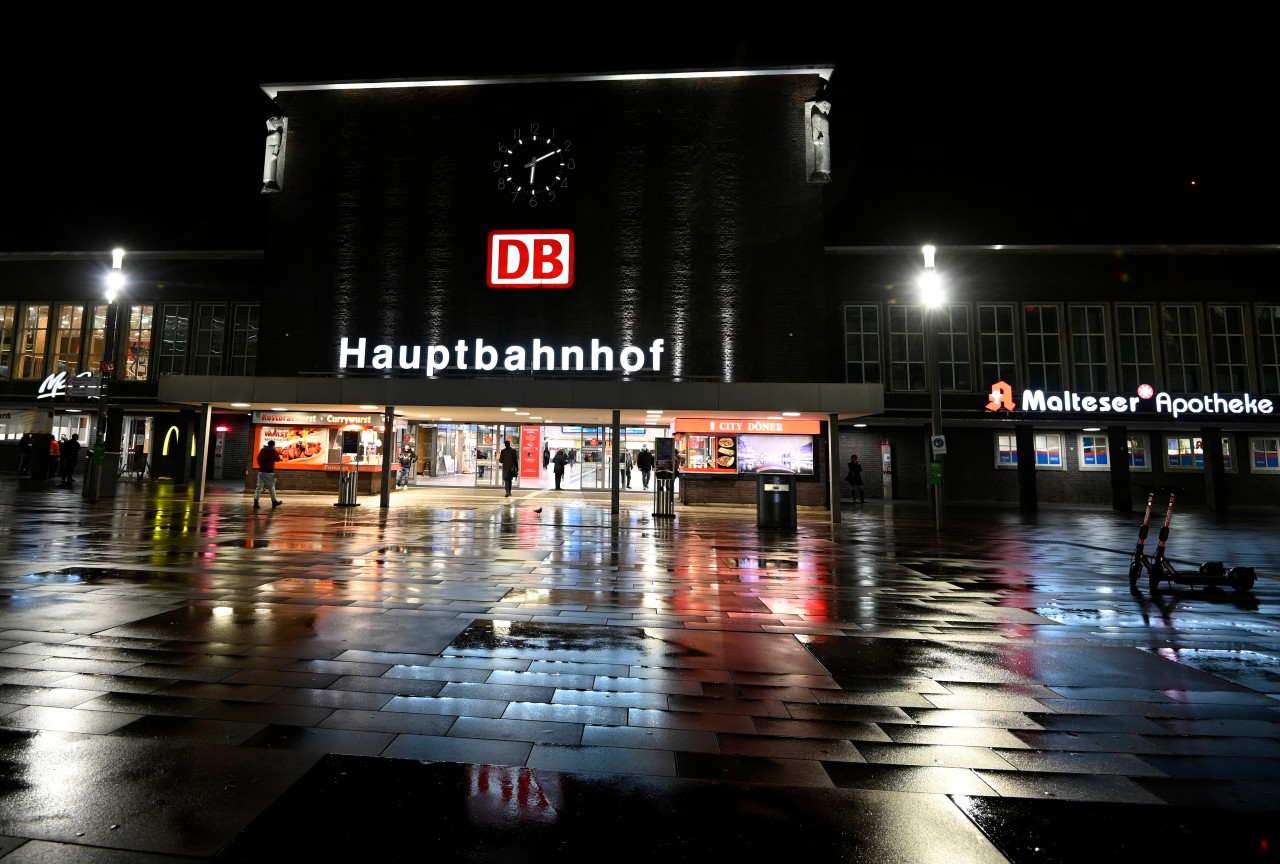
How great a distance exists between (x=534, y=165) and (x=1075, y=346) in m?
25.2

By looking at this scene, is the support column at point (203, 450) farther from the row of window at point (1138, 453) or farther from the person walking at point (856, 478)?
the row of window at point (1138, 453)

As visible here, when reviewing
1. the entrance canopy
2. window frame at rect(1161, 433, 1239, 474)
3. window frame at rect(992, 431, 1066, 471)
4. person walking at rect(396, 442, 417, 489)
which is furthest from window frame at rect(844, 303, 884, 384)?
person walking at rect(396, 442, 417, 489)

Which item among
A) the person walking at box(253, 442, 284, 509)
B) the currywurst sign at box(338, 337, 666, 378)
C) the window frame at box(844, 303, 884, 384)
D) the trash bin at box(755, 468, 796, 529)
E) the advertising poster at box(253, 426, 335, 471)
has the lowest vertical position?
the trash bin at box(755, 468, 796, 529)

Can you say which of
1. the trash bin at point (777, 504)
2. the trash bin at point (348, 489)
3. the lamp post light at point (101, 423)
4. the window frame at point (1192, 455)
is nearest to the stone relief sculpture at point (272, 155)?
the lamp post light at point (101, 423)

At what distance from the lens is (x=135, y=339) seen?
31.0 m

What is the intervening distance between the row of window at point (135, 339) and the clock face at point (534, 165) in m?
14.8

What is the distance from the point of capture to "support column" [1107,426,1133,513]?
2438 cm

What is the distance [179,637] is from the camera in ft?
17.3

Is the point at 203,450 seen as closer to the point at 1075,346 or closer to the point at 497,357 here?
the point at 497,357

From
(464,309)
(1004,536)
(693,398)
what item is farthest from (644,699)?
(464,309)

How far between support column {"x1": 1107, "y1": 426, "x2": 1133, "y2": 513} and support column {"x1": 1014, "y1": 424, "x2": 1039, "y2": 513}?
9.92 ft

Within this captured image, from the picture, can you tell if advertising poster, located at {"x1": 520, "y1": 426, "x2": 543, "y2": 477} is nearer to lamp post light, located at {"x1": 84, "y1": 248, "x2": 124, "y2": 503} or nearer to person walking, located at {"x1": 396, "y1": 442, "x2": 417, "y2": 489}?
person walking, located at {"x1": 396, "y1": 442, "x2": 417, "y2": 489}

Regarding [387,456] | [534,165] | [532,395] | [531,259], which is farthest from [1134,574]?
[534,165]

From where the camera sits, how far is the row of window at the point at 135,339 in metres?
30.1
